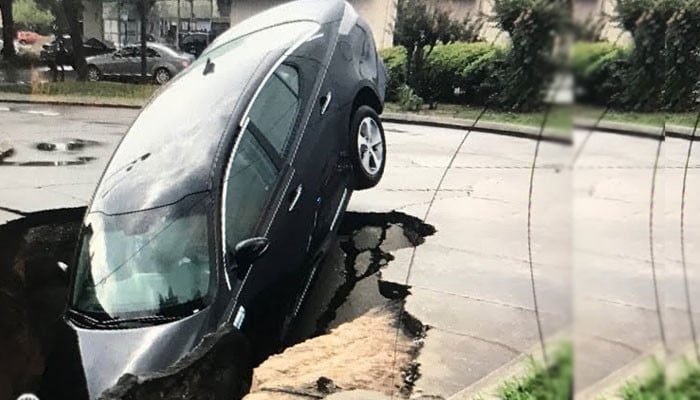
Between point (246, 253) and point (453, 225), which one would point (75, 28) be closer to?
point (246, 253)

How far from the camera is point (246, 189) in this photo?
3777 millimetres

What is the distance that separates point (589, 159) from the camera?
4.68 feet

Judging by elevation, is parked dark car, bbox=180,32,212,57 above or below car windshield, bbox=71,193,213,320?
above

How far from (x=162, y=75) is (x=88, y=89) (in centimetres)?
53

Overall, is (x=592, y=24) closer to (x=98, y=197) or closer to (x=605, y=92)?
(x=605, y=92)

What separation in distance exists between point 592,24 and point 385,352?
8.79 ft

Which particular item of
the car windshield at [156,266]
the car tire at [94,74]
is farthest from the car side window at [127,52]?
the car windshield at [156,266]

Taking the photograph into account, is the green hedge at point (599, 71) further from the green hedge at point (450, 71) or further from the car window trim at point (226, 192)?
the car window trim at point (226, 192)

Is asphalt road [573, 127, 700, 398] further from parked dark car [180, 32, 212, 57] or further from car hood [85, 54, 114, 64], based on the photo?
car hood [85, 54, 114, 64]

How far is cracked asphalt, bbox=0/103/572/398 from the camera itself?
3248mm

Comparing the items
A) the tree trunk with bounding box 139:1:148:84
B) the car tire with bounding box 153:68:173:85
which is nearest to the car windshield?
the car tire with bounding box 153:68:173:85

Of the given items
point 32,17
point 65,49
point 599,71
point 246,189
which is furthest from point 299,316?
point 599,71

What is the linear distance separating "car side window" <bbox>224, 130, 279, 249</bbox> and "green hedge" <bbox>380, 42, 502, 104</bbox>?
734mm

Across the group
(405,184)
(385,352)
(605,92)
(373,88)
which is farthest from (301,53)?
(605,92)
